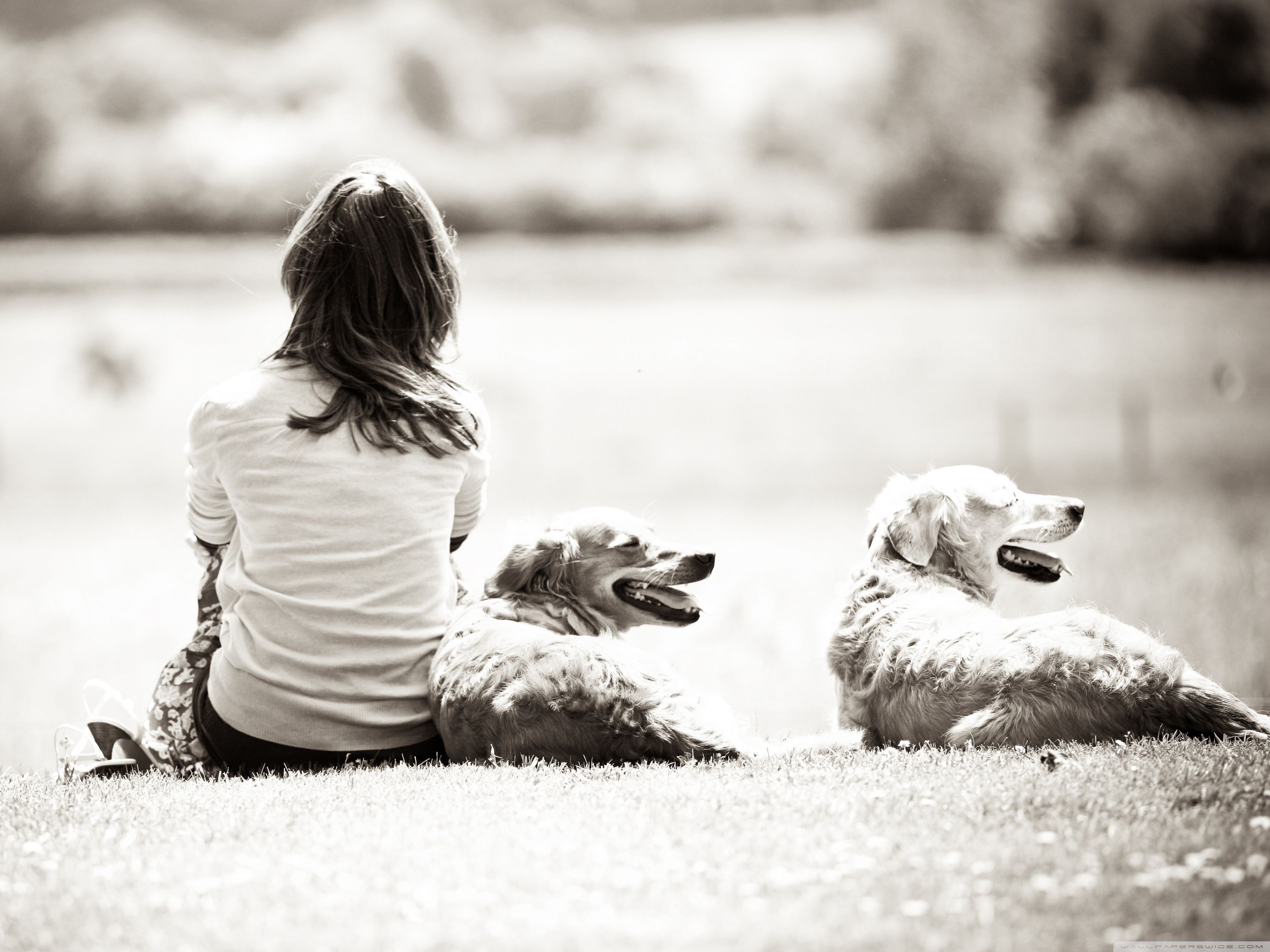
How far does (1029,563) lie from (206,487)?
10.0 feet

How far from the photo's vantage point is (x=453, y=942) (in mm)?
2512

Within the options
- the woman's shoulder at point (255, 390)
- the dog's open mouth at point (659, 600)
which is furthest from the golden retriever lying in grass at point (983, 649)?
the woman's shoulder at point (255, 390)

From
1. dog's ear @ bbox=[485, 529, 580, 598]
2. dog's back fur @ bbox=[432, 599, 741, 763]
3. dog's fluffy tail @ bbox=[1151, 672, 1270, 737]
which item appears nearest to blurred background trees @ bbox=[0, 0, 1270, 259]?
dog's ear @ bbox=[485, 529, 580, 598]

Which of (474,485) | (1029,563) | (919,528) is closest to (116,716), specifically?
(474,485)

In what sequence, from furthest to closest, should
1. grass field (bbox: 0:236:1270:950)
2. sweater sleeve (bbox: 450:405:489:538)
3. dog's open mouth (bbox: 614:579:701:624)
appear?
dog's open mouth (bbox: 614:579:701:624) → sweater sleeve (bbox: 450:405:489:538) → grass field (bbox: 0:236:1270:950)

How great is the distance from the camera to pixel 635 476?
2088cm

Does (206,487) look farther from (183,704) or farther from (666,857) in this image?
(666,857)

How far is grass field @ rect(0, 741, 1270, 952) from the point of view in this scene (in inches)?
100

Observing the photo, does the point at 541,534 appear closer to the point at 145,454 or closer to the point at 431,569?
the point at 431,569

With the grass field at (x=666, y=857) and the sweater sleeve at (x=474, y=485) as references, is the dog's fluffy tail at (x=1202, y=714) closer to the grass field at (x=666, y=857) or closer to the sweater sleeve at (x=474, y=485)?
the grass field at (x=666, y=857)

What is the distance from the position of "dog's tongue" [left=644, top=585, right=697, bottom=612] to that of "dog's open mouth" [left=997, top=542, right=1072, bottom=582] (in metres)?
1.21

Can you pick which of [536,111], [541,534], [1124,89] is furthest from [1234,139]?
[541,534]

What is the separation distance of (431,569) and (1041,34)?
21.6m

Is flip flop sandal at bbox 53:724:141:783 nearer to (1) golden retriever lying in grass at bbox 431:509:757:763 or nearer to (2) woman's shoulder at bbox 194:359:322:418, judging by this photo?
(1) golden retriever lying in grass at bbox 431:509:757:763
